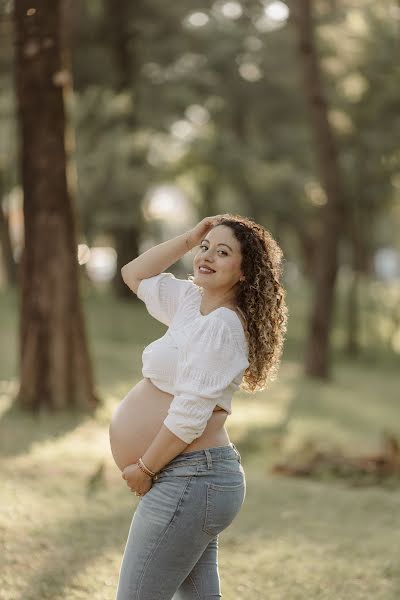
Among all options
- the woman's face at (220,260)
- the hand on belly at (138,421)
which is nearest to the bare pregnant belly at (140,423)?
the hand on belly at (138,421)

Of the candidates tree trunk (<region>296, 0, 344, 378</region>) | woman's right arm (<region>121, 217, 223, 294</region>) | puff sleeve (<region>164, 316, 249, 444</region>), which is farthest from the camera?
tree trunk (<region>296, 0, 344, 378</region>)

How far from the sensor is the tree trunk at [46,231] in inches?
358

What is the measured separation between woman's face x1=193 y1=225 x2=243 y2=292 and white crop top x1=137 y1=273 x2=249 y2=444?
12 centimetres

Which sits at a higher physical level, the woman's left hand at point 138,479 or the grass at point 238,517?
the woman's left hand at point 138,479

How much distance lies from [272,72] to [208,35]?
7.21 ft

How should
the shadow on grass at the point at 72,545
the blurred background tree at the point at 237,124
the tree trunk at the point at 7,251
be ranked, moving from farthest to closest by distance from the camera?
1. the tree trunk at the point at 7,251
2. the blurred background tree at the point at 237,124
3. the shadow on grass at the point at 72,545

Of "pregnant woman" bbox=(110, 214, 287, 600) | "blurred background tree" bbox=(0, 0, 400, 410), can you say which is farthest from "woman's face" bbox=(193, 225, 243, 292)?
"blurred background tree" bbox=(0, 0, 400, 410)

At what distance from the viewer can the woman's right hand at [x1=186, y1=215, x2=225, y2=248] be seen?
11.0ft

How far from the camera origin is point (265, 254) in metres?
3.22

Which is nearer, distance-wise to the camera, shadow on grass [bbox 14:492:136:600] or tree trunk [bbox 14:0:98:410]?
shadow on grass [bbox 14:492:136:600]

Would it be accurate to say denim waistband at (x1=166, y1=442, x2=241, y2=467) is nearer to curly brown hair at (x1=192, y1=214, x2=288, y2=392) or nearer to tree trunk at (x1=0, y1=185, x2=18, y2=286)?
curly brown hair at (x1=192, y1=214, x2=288, y2=392)

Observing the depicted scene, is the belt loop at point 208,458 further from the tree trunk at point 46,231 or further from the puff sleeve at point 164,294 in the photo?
the tree trunk at point 46,231

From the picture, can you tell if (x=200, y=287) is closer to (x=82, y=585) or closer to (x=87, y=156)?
(x=82, y=585)

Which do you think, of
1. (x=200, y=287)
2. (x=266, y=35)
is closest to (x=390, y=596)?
(x=200, y=287)
